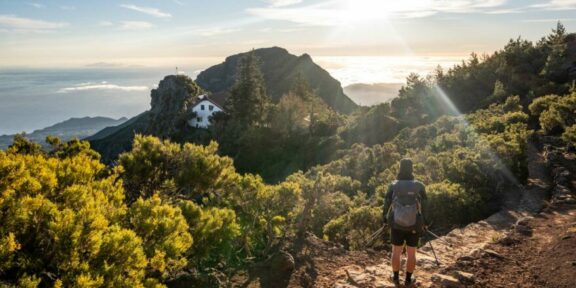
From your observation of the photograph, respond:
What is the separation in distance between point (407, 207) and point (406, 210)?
62mm

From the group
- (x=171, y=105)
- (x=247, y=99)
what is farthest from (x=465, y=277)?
(x=171, y=105)

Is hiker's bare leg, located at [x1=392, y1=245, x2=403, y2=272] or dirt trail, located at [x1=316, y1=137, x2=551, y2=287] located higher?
hiker's bare leg, located at [x1=392, y1=245, x2=403, y2=272]

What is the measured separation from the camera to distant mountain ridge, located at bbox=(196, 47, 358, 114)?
133025 millimetres

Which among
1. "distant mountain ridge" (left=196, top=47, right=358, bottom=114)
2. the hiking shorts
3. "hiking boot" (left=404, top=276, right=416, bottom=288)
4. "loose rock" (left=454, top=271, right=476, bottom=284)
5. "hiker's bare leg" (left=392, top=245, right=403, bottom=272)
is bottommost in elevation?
"loose rock" (left=454, top=271, right=476, bottom=284)

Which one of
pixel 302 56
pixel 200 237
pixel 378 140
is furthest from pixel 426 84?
pixel 302 56

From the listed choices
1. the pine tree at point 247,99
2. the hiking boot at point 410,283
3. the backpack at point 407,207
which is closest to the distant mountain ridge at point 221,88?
the pine tree at point 247,99

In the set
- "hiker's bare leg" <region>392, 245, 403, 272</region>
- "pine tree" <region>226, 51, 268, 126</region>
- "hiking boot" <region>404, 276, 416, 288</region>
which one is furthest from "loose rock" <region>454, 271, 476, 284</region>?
"pine tree" <region>226, 51, 268, 126</region>

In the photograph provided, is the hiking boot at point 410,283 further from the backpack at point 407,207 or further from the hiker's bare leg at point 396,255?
the backpack at point 407,207

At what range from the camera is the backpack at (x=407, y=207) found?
25.8ft

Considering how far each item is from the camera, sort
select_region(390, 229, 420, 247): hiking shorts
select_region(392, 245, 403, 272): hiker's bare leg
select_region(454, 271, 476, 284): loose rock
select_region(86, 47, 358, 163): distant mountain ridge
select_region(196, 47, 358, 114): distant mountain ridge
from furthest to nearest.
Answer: select_region(196, 47, 358, 114): distant mountain ridge → select_region(86, 47, 358, 163): distant mountain ridge → select_region(454, 271, 476, 284): loose rock → select_region(392, 245, 403, 272): hiker's bare leg → select_region(390, 229, 420, 247): hiking shorts

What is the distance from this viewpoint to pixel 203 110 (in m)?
78.1

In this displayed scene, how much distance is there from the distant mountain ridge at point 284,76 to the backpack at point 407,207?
10900cm

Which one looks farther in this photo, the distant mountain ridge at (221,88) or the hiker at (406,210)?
the distant mountain ridge at (221,88)

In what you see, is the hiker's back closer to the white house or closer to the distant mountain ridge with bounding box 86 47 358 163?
the distant mountain ridge with bounding box 86 47 358 163
